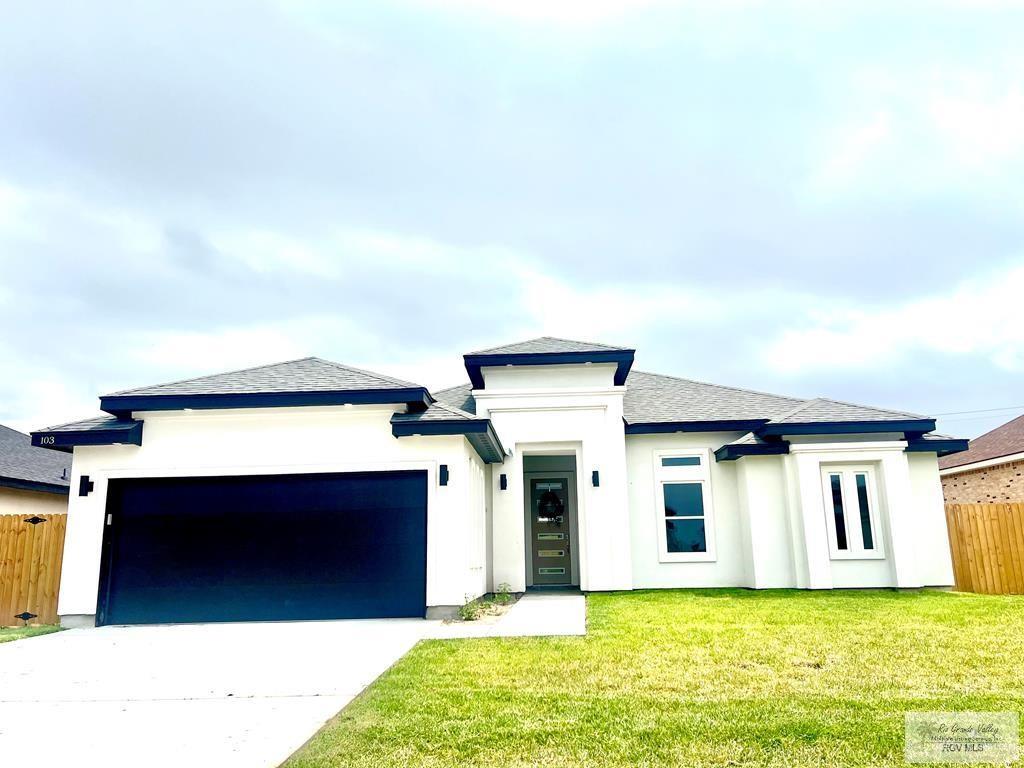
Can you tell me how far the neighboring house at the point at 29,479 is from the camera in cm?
1429

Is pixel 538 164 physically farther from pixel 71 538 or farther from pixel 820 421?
pixel 71 538

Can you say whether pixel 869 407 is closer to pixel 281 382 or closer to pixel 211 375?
pixel 281 382

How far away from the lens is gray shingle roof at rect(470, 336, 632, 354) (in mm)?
12414

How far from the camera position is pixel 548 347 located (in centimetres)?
1280

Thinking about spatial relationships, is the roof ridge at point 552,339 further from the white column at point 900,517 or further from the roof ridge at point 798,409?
the white column at point 900,517

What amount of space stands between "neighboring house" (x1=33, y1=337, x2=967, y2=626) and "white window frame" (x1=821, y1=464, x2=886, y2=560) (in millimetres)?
35

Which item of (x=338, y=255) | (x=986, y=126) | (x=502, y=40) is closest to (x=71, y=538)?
(x=338, y=255)

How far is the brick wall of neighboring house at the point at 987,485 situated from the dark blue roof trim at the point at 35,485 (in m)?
22.9

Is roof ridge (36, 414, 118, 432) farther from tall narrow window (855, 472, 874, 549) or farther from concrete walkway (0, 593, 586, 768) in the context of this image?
tall narrow window (855, 472, 874, 549)

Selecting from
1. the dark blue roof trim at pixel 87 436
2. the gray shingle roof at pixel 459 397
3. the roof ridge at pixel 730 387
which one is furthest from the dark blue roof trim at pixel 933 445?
the dark blue roof trim at pixel 87 436

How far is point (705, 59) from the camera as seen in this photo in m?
11.5

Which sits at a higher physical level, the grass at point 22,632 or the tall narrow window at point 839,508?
the tall narrow window at point 839,508

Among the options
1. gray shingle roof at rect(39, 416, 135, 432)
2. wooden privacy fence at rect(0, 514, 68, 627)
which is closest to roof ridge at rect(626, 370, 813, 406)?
gray shingle roof at rect(39, 416, 135, 432)

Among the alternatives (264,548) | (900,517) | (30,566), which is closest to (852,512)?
(900,517)
